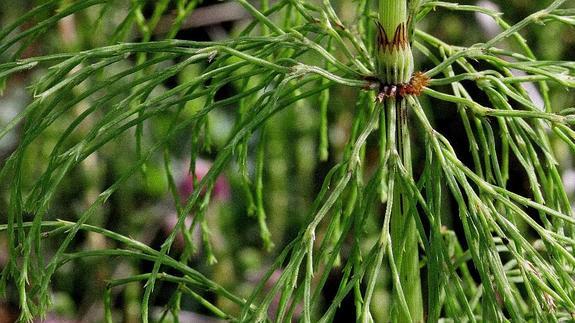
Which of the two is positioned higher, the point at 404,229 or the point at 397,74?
the point at 397,74

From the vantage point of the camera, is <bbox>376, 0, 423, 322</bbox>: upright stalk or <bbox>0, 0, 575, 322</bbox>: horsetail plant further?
<bbox>376, 0, 423, 322</bbox>: upright stalk

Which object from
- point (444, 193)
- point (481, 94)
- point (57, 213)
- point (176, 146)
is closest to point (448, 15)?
point (481, 94)

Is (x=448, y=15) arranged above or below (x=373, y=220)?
above

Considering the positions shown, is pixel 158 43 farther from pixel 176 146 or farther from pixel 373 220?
pixel 176 146

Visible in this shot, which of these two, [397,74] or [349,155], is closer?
[397,74]

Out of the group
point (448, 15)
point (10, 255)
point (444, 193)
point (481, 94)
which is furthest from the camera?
point (448, 15)

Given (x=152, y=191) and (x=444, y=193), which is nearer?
(x=444, y=193)

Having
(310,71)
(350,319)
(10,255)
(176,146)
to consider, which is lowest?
(350,319)

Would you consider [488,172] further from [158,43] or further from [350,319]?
[350,319]

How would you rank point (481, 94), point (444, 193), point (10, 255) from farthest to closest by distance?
1. point (481, 94)
2. point (444, 193)
3. point (10, 255)

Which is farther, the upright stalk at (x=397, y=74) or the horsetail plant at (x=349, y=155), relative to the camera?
the upright stalk at (x=397, y=74)

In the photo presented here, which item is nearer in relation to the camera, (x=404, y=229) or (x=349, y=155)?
(x=404, y=229)
